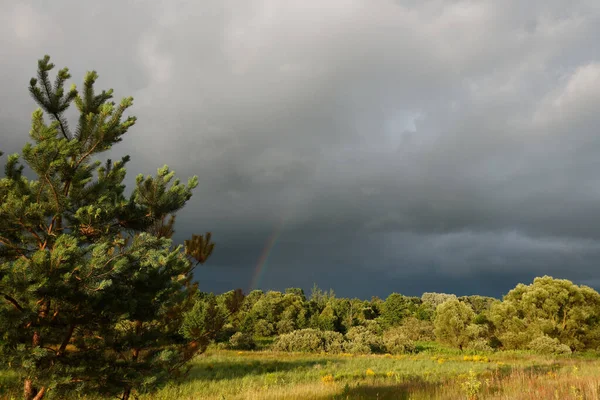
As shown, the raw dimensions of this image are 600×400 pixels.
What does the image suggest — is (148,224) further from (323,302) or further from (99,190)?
(323,302)

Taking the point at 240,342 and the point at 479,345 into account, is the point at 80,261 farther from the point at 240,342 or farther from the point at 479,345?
the point at 479,345

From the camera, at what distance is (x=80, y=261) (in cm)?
514

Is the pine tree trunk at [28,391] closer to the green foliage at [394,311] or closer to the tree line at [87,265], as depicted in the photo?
the tree line at [87,265]

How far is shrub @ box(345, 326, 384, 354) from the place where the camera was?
107 ft

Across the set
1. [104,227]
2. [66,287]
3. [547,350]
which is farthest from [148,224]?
[547,350]

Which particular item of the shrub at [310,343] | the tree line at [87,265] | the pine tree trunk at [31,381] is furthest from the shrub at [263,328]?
the pine tree trunk at [31,381]

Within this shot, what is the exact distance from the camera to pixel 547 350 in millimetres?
28328

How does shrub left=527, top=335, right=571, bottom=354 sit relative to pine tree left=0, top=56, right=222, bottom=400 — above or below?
below

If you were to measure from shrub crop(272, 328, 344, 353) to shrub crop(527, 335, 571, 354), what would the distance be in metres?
16.1

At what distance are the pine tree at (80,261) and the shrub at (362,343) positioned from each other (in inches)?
1126

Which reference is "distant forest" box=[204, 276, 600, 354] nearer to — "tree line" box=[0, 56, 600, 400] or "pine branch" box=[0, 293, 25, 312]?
"tree line" box=[0, 56, 600, 400]

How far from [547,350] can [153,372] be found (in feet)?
107

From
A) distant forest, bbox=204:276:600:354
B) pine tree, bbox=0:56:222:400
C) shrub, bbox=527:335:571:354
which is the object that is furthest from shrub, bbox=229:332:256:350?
pine tree, bbox=0:56:222:400

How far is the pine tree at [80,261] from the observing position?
16.8 feet
